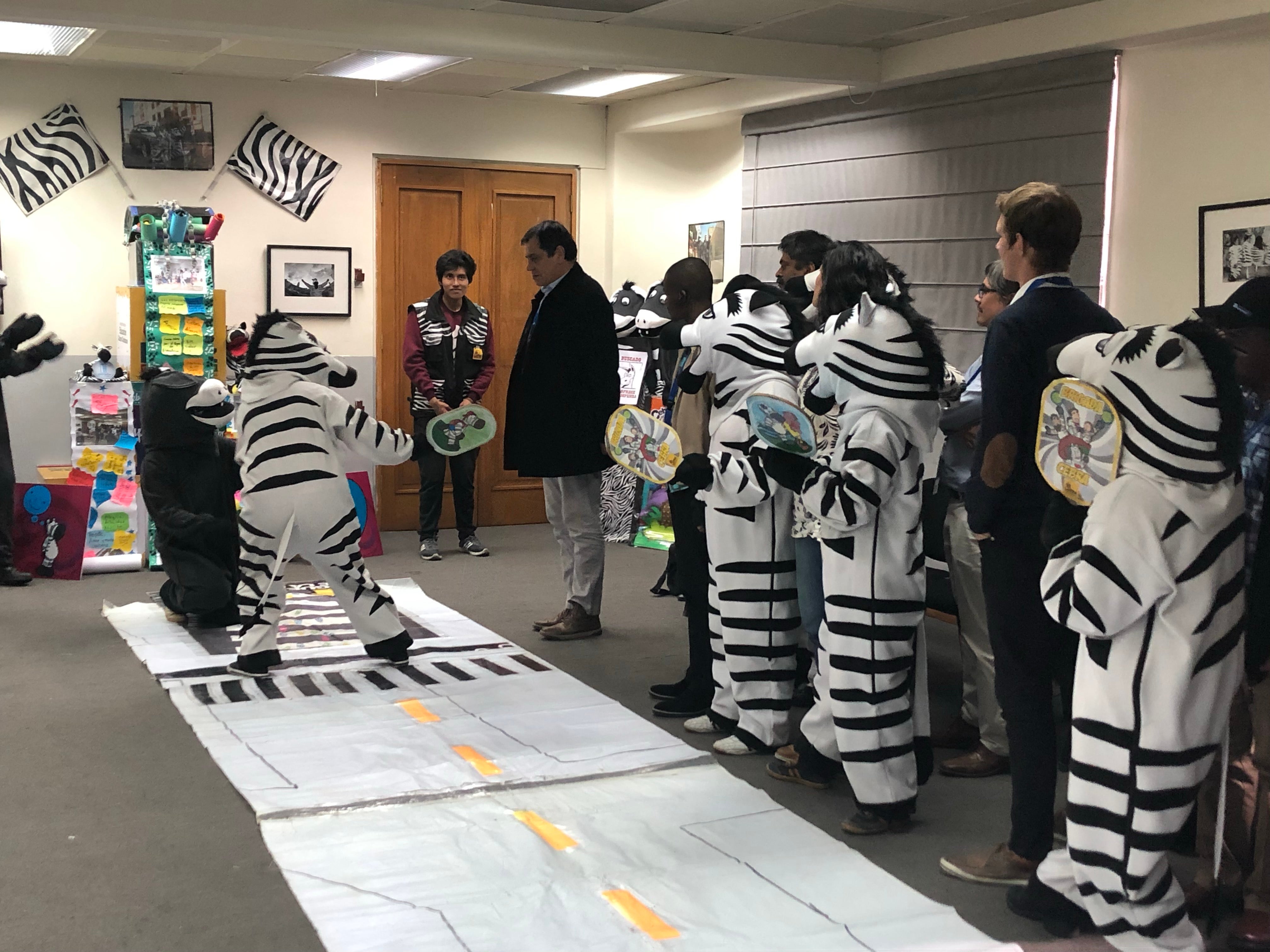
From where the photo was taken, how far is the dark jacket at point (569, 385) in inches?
197

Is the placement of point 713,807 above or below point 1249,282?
below

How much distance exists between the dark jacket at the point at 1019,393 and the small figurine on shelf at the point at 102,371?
5.02 m

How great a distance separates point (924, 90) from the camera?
607 centimetres

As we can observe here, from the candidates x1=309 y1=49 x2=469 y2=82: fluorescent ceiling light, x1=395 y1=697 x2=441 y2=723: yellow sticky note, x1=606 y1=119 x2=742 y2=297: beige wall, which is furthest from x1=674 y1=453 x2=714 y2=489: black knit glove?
x1=606 y1=119 x2=742 y2=297: beige wall

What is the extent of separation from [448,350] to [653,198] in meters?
1.95

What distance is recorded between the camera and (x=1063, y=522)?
100 inches

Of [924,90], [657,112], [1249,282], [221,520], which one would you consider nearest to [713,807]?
[1249,282]

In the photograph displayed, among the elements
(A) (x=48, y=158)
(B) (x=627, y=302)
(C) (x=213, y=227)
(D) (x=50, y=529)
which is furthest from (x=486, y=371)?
(A) (x=48, y=158)

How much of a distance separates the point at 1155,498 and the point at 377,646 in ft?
9.94

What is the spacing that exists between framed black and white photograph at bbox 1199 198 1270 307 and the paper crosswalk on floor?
9.12ft

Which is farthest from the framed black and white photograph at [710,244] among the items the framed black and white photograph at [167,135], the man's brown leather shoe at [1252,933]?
the man's brown leather shoe at [1252,933]

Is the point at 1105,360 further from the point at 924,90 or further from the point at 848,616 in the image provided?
the point at 924,90

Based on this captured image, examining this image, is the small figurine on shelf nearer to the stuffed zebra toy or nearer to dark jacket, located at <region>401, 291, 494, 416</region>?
dark jacket, located at <region>401, 291, 494, 416</region>

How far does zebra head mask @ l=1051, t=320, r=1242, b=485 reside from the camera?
237 cm
